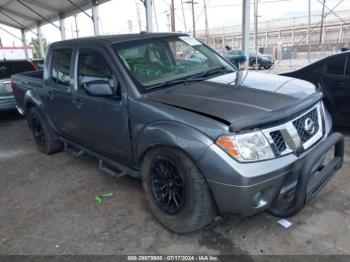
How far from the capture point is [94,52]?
3.75 meters

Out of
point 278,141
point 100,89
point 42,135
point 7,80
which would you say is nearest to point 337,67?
point 278,141

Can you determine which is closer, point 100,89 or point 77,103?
point 100,89

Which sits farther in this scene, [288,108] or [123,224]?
[123,224]

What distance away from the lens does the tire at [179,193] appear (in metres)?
2.69

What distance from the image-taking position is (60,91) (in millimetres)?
4469

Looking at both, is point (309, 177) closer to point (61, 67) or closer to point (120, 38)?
point (120, 38)

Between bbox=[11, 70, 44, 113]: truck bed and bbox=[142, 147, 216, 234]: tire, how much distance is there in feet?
9.55

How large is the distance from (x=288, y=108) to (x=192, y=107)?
779 mm

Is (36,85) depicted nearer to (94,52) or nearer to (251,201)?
(94,52)

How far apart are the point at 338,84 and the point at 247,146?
3557 mm

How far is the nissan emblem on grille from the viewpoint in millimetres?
2848

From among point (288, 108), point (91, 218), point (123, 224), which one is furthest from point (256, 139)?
point (91, 218)

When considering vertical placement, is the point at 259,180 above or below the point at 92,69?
below

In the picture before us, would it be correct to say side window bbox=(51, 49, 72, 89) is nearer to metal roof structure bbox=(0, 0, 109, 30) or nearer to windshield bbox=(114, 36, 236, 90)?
windshield bbox=(114, 36, 236, 90)
